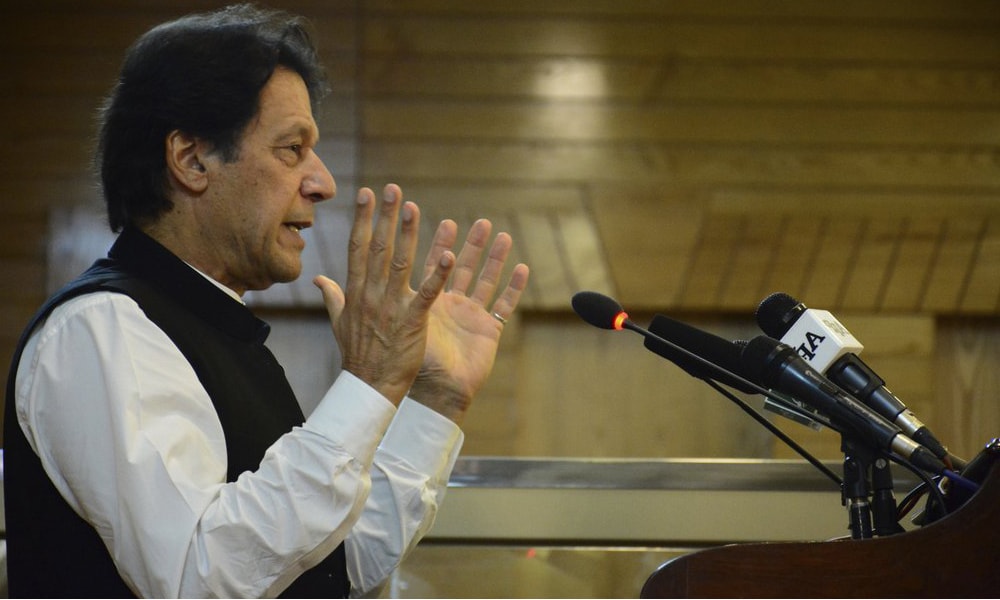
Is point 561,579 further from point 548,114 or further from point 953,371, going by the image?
point 953,371

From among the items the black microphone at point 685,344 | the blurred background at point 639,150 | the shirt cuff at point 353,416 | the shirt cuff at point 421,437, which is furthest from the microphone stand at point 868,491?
the blurred background at point 639,150

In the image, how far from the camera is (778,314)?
1454 mm

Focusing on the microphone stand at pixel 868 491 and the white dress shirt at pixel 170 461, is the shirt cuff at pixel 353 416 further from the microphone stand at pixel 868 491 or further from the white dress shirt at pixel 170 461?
the microphone stand at pixel 868 491

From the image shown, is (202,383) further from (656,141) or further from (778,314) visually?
Result: (656,141)

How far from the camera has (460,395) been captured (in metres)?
1.79

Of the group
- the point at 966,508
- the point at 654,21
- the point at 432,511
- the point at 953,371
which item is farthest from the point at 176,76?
the point at 953,371

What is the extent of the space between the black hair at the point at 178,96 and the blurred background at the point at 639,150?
113 inches

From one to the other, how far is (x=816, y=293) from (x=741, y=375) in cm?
341

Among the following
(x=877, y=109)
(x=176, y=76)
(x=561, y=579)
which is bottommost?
(x=561, y=579)

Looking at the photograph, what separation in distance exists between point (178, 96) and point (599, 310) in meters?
0.72

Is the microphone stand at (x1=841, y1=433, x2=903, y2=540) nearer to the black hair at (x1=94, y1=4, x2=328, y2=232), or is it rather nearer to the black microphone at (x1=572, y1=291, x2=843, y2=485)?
the black microphone at (x1=572, y1=291, x2=843, y2=485)

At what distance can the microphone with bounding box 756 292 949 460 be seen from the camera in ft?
4.30

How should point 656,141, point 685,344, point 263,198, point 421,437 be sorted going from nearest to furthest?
point 685,344 → point 263,198 → point 421,437 → point 656,141

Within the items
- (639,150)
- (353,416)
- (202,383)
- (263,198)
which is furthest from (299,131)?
(639,150)
